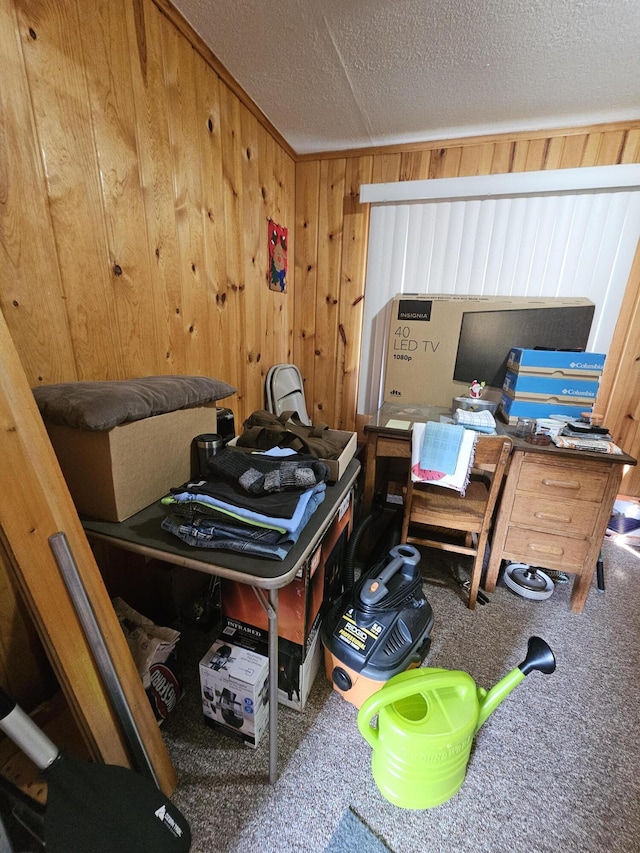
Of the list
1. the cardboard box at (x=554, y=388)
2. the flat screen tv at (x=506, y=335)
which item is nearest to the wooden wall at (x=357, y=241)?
the flat screen tv at (x=506, y=335)

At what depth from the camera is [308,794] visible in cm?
98

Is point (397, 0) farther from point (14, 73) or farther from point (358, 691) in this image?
point (358, 691)

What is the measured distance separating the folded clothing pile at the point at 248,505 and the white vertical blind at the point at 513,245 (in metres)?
1.70

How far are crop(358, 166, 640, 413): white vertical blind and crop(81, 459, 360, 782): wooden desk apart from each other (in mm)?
1865

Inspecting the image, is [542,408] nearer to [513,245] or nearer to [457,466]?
[457,466]

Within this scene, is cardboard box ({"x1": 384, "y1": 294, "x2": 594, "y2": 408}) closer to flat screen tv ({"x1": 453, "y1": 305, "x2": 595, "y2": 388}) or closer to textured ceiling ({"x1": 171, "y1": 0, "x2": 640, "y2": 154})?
flat screen tv ({"x1": 453, "y1": 305, "x2": 595, "y2": 388})

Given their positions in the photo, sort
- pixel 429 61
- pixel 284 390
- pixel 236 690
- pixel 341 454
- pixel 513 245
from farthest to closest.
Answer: pixel 284 390 < pixel 513 245 < pixel 429 61 < pixel 341 454 < pixel 236 690

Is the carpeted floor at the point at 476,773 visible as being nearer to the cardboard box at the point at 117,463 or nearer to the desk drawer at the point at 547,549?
the desk drawer at the point at 547,549

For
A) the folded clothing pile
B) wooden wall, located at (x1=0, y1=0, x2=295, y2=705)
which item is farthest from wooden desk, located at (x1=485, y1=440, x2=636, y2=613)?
wooden wall, located at (x1=0, y1=0, x2=295, y2=705)

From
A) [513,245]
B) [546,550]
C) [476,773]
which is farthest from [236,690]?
[513,245]

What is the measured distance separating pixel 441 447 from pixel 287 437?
66 cm

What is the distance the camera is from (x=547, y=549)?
160 cm

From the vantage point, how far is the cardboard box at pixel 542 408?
5.68 ft

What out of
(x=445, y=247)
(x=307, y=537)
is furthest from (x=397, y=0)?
(x=307, y=537)
